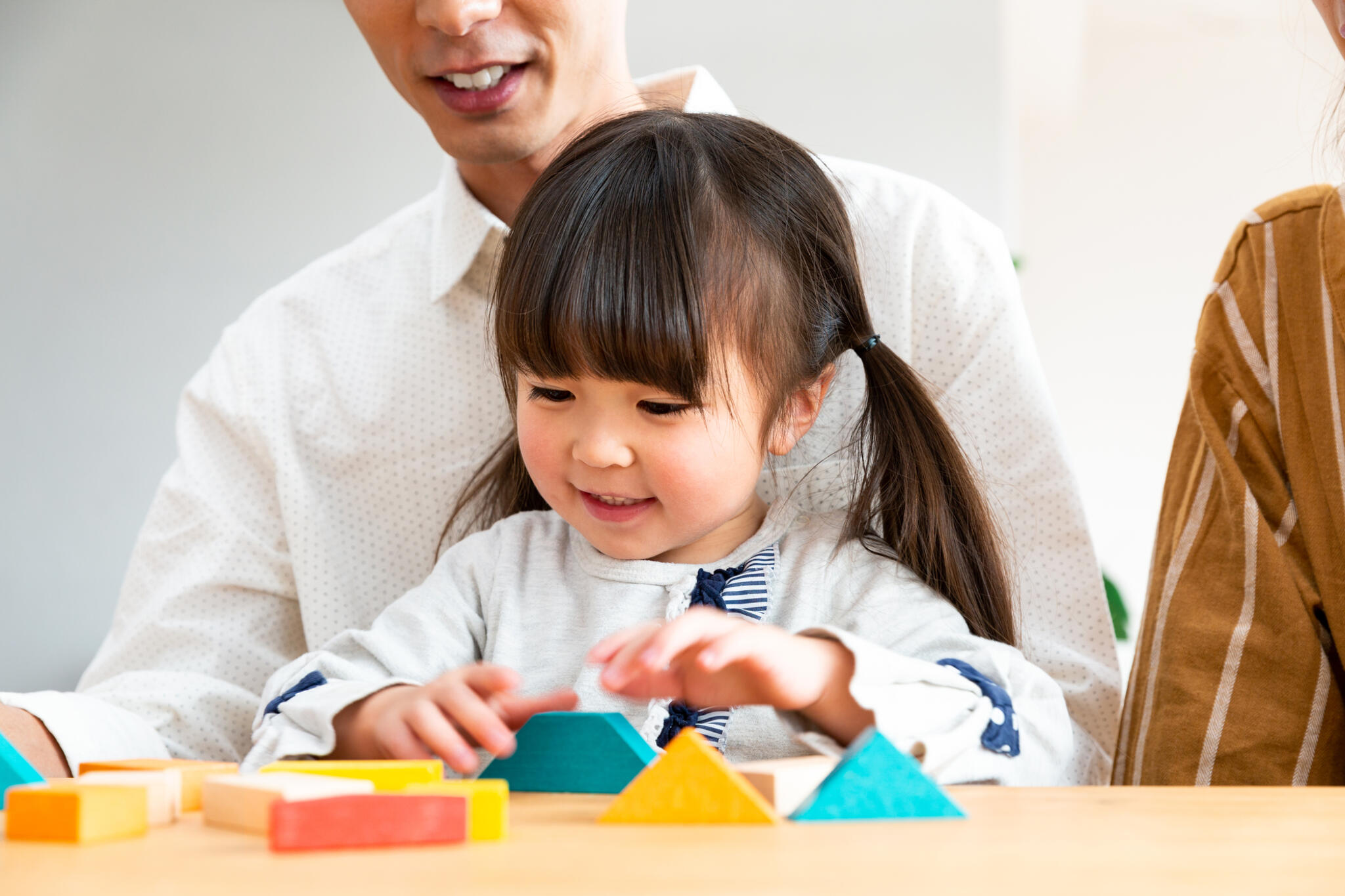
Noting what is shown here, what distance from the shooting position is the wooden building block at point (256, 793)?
483mm

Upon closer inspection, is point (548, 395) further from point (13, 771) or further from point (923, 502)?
point (13, 771)

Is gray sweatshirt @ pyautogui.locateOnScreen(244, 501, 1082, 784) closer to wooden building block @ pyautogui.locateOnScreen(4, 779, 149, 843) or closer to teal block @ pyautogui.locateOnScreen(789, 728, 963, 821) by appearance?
teal block @ pyautogui.locateOnScreen(789, 728, 963, 821)

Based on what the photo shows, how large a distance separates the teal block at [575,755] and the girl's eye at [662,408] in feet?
1.12

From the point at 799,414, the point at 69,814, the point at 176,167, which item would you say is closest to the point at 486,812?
the point at 69,814

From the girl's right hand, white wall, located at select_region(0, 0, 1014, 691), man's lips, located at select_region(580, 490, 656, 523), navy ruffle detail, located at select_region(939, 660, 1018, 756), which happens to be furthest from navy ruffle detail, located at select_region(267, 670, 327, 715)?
white wall, located at select_region(0, 0, 1014, 691)

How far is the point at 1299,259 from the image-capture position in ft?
3.64

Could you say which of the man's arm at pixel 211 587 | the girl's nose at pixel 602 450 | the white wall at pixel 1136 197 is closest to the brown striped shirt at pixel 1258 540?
the girl's nose at pixel 602 450

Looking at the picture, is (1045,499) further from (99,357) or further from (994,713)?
(99,357)

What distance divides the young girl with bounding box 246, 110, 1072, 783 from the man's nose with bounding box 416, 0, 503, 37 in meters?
0.23

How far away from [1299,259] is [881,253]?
41 cm

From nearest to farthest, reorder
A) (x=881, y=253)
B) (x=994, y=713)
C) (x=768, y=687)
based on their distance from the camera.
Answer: (x=768, y=687), (x=994, y=713), (x=881, y=253)

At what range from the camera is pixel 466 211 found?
1439 millimetres

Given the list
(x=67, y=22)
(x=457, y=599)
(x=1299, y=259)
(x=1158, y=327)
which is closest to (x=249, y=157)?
(x=67, y=22)

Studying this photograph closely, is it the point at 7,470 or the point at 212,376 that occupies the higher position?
the point at 212,376
